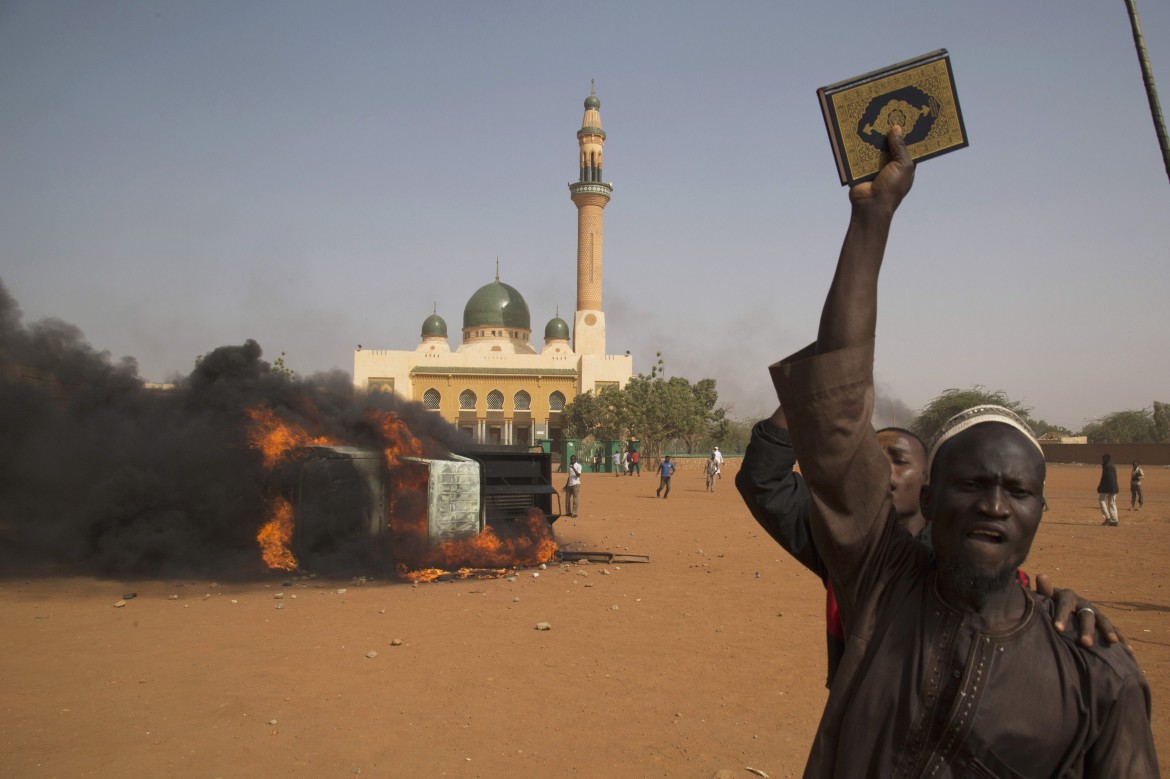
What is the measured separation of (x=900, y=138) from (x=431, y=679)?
5902mm

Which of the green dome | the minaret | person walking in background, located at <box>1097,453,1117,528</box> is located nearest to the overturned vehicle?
person walking in background, located at <box>1097,453,1117,528</box>

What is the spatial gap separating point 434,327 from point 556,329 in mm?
9598

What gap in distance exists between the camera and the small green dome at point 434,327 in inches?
2657

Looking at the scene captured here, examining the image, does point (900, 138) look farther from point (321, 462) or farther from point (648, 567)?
point (321, 462)

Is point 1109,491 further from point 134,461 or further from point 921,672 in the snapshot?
point 921,672

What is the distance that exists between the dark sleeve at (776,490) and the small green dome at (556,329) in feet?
212

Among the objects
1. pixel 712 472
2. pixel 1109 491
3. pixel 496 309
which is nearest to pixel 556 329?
pixel 496 309

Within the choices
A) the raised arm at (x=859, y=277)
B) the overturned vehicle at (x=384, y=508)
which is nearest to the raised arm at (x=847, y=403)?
the raised arm at (x=859, y=277)

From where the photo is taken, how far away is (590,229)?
5647 centimetres

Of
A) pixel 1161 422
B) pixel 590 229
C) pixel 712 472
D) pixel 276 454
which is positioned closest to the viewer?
pixel 276 454

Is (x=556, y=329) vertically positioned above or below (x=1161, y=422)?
above

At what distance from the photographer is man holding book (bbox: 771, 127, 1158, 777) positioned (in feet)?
4.39

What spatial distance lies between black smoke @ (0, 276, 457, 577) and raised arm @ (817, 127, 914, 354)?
36.1 ft

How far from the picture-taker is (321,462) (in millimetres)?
12477
